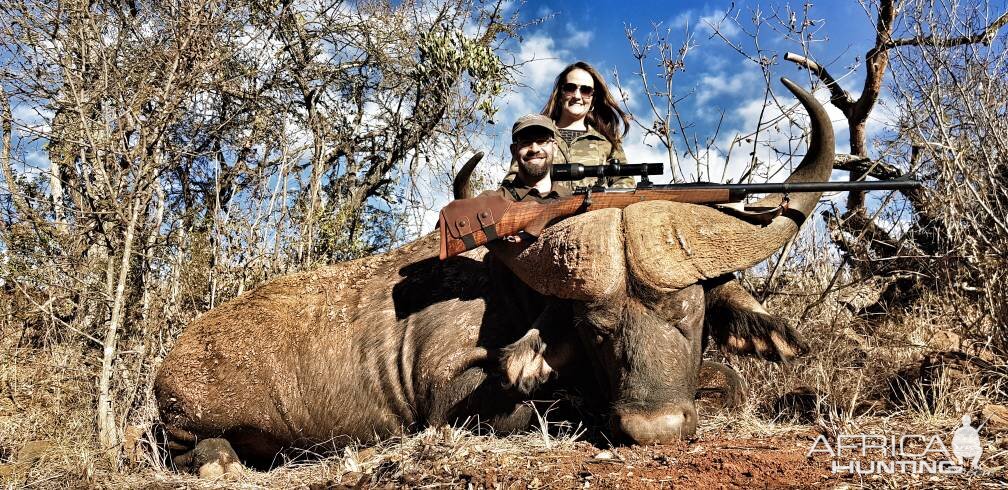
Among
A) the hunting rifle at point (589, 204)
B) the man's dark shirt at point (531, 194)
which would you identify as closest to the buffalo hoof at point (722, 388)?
the hunting rifle at point (589, 204)

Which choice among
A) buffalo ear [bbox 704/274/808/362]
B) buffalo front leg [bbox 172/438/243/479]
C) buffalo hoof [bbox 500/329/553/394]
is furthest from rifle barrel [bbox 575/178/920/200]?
buffalo front leg [bbox 172/438/243/479]

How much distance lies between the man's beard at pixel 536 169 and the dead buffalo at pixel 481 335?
629mm

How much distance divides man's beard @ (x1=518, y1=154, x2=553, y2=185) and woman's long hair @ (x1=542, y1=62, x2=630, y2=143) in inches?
35.5

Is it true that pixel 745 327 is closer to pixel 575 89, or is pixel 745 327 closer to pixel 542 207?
pixel 542 207

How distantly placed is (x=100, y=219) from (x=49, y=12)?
156cm

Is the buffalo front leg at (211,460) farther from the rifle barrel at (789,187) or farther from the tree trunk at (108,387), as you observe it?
the rifle barrel at (789,187)

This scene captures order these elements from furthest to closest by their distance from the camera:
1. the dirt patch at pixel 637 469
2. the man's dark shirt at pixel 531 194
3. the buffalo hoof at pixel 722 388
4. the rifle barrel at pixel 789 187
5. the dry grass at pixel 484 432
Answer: the buffalo hoof at pixel 722 388 → the man's dark shirt at pixel 531 194 → the rifle barrel at pixel 789 187 → the dry grass at pixel 484 432 → the dirt patch at pixel 637 469

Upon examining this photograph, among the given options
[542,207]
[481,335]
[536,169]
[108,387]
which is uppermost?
[536,169]

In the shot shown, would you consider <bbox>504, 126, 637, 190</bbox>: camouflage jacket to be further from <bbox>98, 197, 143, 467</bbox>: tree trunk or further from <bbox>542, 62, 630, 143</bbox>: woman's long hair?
<bbox>98, 197, 143, 467</bbox>: tree trunk

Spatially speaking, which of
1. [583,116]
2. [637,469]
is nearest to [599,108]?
[583,116]

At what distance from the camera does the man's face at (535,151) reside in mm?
4895

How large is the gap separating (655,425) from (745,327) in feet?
3.15

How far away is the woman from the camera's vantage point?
5.63 m

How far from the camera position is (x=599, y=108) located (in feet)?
19.6
